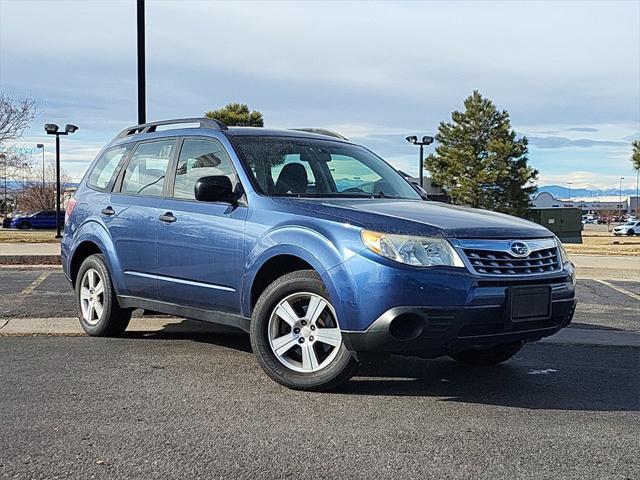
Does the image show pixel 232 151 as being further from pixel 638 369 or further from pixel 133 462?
pixel 638 369

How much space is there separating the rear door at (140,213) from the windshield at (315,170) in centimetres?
85

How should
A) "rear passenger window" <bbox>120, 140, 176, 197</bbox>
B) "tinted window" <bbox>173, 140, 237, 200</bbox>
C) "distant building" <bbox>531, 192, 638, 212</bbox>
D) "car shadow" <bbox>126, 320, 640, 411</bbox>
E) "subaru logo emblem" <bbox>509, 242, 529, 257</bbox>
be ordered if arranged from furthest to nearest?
"distant building" <bbox>531, 192, 638, 212</bbox> → "rear passenger window" <bbox>120, 140, 176, 197</bbox> → "tinted window" <bbox>173, 140, 237, 200</bbox> → "car shadow" <bbox>126, 320, 640, 411</bbox> → "subaru logo emblem" <bbox>509, 242, 529, 257</bbox>

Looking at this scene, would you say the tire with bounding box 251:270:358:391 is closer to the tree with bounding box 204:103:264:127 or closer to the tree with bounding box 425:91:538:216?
the tree with bounding box 204:103:264:127

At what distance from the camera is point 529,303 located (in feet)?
15.3

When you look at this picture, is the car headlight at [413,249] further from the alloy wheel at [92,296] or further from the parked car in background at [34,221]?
the parked car in background at [34,221]

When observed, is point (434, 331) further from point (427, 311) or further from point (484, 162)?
point (484, 162)

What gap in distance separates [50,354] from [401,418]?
302 cm

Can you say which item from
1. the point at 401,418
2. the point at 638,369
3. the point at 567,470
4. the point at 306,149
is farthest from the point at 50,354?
the point at 638,369

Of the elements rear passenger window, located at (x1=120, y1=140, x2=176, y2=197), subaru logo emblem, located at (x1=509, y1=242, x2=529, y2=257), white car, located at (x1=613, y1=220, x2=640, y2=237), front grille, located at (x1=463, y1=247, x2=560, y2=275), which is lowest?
white car, located at (x1=613, y1=220, x2=640, y2=237)

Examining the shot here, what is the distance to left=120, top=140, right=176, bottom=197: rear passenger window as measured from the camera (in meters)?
6.15

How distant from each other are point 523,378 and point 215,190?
8.50ft

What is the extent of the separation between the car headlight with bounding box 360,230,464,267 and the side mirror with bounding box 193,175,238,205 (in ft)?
4.15

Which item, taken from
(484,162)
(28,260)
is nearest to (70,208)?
(28,260)

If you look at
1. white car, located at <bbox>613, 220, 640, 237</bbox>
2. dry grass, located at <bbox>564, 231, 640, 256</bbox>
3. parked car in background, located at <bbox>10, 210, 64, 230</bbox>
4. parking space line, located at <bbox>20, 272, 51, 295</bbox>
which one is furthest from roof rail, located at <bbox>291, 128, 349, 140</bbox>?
white car, located at <bbox>613, 220, 640, 237</bbox>
